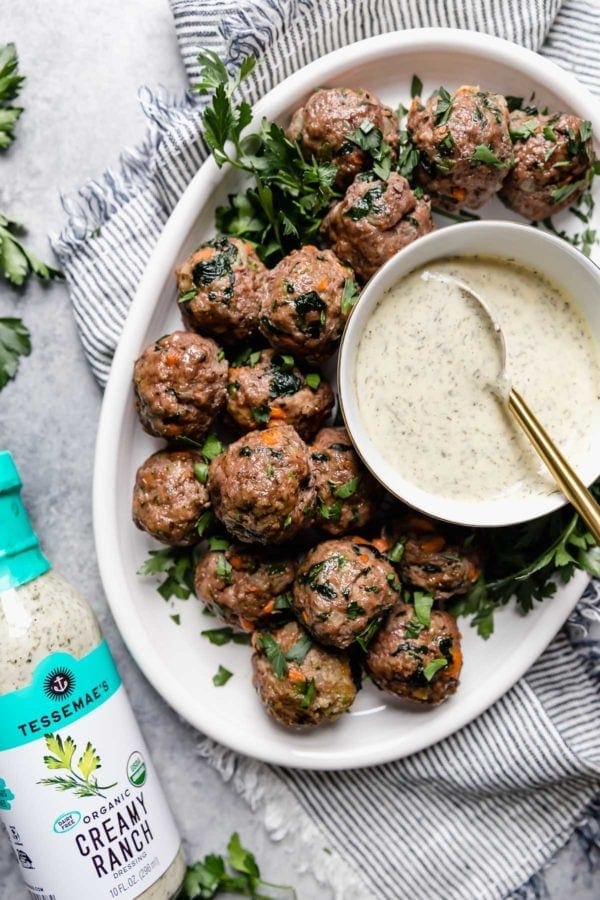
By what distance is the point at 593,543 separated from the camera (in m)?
2.06

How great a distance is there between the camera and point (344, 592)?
1.90 meters

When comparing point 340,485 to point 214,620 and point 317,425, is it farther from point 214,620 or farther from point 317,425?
point 214,620

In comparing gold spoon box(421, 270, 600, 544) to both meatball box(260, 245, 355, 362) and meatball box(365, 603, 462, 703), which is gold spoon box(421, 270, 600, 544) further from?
meatball box(365, 603, 462, 703)

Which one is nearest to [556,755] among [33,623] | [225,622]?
[225,622]

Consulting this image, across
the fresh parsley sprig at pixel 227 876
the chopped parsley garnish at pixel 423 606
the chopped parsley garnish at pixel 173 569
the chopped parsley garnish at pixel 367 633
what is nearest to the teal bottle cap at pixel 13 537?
the chopped parsley garnish at pixel 173 569

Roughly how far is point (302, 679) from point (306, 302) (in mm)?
836

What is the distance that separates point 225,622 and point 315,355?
2.31 feet

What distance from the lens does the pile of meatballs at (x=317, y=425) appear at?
1890mm

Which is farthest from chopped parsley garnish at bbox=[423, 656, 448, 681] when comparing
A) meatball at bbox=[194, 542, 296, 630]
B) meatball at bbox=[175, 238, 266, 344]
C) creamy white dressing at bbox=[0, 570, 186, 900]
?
meatball at bbox=[175, 238, 266, 344]

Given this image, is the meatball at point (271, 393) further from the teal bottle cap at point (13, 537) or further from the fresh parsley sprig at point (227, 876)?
the fresh parsley sprig at point (227, 876)

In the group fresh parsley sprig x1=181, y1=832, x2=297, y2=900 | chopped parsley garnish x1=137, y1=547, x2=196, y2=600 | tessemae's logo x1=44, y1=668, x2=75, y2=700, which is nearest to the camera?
tessemae's logo x1=44, y1=668, x2=75, y2=700

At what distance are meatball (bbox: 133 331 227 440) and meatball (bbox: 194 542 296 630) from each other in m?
0.31

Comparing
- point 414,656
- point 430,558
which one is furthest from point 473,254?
point 414,656

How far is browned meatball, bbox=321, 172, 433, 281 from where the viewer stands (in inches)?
74.2
